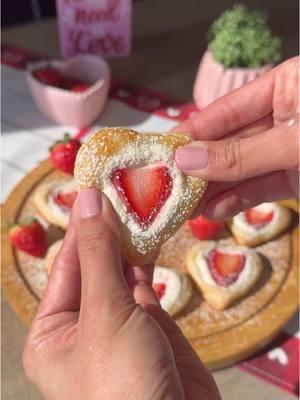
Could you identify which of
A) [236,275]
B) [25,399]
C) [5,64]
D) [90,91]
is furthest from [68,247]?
[5,64]

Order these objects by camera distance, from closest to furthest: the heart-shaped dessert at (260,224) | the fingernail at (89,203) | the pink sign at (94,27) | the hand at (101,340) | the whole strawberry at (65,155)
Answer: the hand at (101,340)
the fingernail at (89,203)
the heart-shaped dessert at (260,224)
the whole strawberry at (65,155)
the pink sign at (94,27)

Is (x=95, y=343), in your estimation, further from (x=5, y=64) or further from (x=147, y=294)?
(x=5, y=64)

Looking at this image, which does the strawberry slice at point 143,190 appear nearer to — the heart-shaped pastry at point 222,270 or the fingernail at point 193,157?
the fingernail at point 193,157

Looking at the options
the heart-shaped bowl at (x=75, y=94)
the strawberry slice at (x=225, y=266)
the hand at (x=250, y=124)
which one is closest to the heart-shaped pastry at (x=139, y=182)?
the hand at (x=250, y=124)

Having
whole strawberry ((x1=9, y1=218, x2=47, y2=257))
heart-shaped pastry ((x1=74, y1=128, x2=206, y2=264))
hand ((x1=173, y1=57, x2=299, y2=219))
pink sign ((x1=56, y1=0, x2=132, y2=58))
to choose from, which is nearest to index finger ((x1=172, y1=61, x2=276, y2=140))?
hand ((x1=173, y1=57, x2=299, y2=219))

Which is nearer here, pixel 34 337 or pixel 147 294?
pixel 34 337

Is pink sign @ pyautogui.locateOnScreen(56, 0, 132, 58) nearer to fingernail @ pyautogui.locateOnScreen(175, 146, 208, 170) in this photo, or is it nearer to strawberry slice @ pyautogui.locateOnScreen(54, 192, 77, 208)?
strawberry slice @ pyautogui.locateOnScreen(54, 192, 77, 208)

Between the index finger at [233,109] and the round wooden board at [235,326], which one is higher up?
the index finger at [233,109]
